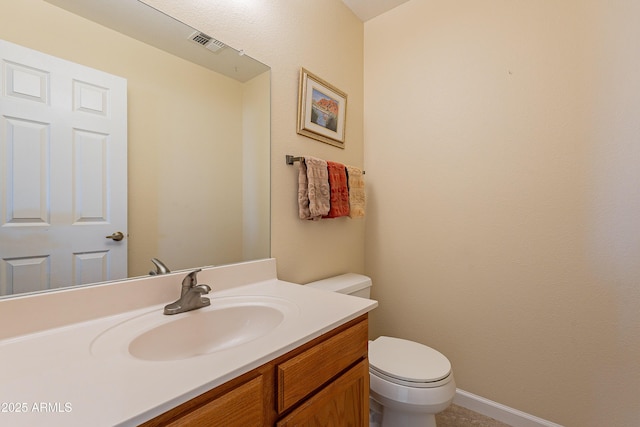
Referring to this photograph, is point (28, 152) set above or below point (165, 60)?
below

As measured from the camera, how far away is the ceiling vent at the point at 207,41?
1.04 m

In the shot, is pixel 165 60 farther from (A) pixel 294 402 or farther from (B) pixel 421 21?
(B) pixel 421 21

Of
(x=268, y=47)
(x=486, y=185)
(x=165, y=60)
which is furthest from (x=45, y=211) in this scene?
A: (x=486, y=185)

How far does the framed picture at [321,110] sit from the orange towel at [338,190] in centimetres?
21

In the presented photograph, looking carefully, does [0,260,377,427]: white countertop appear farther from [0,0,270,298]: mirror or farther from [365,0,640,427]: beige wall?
[365,0,640,427]: beige wall

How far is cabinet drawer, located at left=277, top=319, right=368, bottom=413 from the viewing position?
642 millimetres

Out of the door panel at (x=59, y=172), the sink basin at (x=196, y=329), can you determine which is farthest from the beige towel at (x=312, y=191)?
the door panel at (x=59, y=172)

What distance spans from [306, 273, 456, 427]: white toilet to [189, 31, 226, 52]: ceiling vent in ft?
4.96

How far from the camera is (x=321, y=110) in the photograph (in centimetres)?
152

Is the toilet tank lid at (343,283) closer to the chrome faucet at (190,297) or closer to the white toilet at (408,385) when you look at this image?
the white toilet at (408,385)

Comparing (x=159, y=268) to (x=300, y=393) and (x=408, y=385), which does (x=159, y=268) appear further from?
(x=408, y=385)

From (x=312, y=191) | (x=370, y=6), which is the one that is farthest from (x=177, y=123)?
(x=370, y=6)

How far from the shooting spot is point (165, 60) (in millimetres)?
988

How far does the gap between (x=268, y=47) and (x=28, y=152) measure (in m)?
0.99
